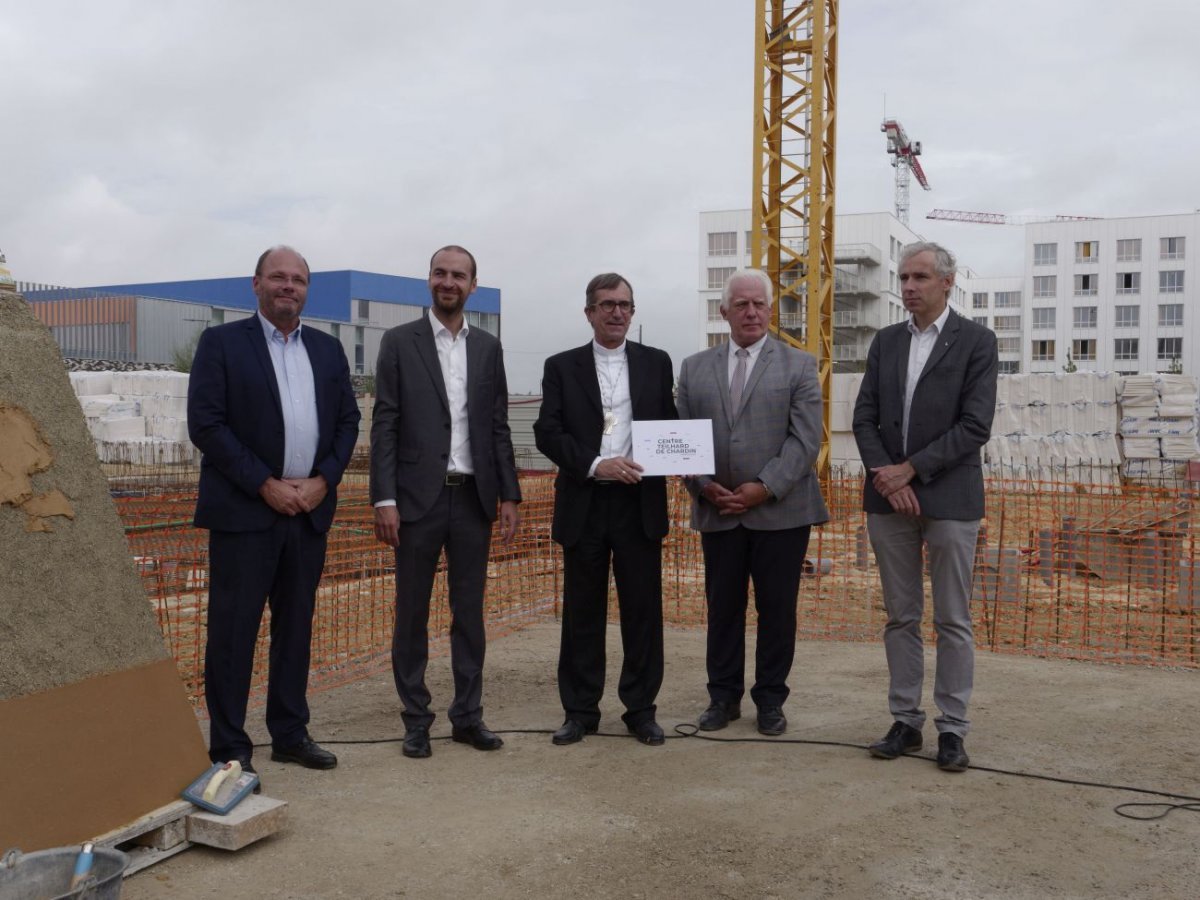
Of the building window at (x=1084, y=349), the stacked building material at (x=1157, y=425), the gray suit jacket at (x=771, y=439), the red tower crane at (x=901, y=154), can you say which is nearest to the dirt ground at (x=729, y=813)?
the gray suit jacket at (x=771, y=439)

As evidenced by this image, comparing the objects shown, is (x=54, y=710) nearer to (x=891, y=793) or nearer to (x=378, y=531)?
(x=378, y=531)

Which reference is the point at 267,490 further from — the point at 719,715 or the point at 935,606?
the point at 935,606

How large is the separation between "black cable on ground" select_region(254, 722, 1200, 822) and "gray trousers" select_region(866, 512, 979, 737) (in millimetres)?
258

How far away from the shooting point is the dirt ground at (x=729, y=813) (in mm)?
3383

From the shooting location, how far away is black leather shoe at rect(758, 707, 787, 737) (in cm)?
508

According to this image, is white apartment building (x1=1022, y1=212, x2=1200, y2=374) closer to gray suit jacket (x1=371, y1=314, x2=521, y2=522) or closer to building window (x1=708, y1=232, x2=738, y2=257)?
building window (x1=708, y1=232, x2=738, y2=257)

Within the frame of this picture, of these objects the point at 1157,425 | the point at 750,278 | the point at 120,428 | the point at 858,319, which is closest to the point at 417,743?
the point at 750,278

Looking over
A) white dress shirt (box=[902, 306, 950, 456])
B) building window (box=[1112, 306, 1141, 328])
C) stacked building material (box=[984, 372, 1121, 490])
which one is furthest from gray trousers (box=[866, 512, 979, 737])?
building window (box=[1112, 306, 1141, 328])

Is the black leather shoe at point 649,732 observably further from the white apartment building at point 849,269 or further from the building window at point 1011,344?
the building window at point 1011,344

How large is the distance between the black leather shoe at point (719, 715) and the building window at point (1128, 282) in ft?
222

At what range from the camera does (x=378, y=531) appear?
475 cm

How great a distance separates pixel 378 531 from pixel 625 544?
111cm

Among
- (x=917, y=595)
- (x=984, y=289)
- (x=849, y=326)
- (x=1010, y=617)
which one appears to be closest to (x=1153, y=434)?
(x=1010, y=617)

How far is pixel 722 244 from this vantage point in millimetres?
66562
